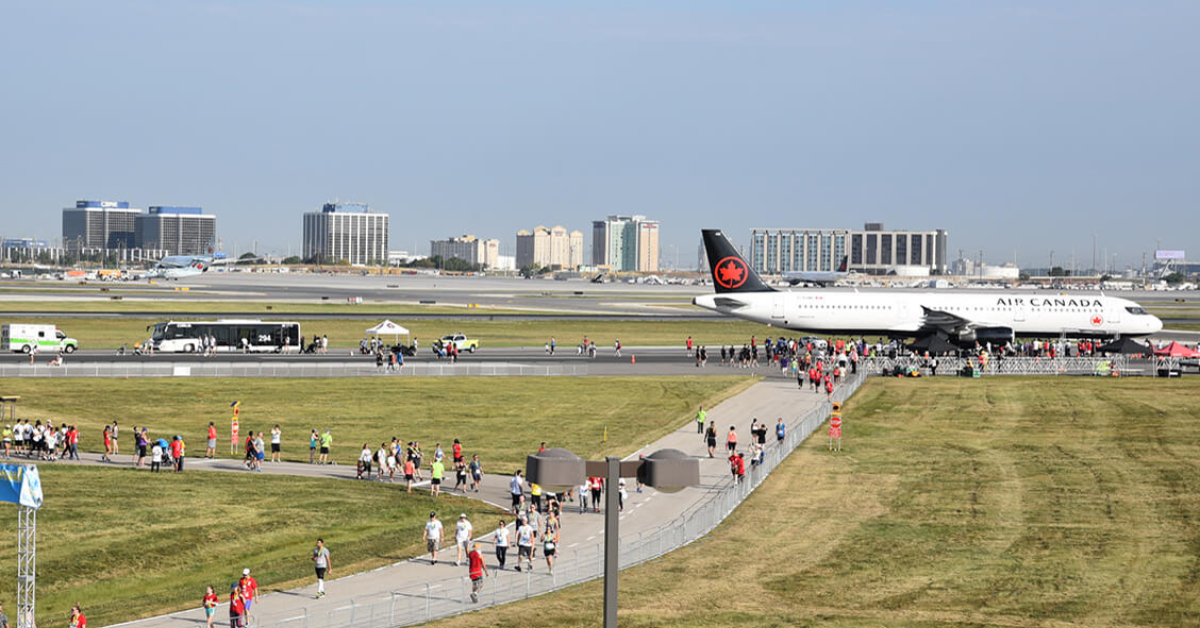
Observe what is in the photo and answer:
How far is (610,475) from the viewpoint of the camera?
12.1 meters

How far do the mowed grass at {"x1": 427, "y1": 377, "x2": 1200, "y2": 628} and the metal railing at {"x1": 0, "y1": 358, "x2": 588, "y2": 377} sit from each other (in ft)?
73.3

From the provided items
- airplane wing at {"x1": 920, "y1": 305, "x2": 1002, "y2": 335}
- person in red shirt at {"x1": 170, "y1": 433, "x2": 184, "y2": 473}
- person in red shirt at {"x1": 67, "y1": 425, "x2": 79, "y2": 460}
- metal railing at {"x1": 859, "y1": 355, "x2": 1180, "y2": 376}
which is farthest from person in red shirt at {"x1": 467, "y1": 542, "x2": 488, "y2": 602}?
airplane wing at {"x1": 920, "y1": 305, "x2": 1002, "y2": 335}

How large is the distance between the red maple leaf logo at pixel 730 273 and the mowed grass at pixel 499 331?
10099 millimetres

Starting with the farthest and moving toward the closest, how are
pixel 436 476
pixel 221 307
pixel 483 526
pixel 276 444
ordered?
1. pixel 221 307
2. pixel 276 444
3. pixel 436 476
4. pixel 483 526

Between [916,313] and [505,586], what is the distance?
62.1 metres

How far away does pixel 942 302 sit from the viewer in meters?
86.6

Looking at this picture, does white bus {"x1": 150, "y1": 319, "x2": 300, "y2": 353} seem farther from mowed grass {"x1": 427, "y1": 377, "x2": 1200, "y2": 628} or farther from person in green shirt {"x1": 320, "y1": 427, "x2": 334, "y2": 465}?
mowed grass {"x1": 427, "y1": 377, "x2": 1200, "y2": 628}

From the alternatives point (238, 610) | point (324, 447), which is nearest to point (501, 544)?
point (238, 610)

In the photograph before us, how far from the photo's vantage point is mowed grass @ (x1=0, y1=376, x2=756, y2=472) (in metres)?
50.9

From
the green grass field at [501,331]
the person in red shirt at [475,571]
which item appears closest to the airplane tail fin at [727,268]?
the green grass field at [501,331]

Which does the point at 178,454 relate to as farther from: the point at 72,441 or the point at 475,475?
the point at 475,475

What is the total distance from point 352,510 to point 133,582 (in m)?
7.86

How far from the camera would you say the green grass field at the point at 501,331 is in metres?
95.3

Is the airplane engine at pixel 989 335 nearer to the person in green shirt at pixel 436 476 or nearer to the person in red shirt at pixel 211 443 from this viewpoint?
the person in green shirt at pixel 436 476
